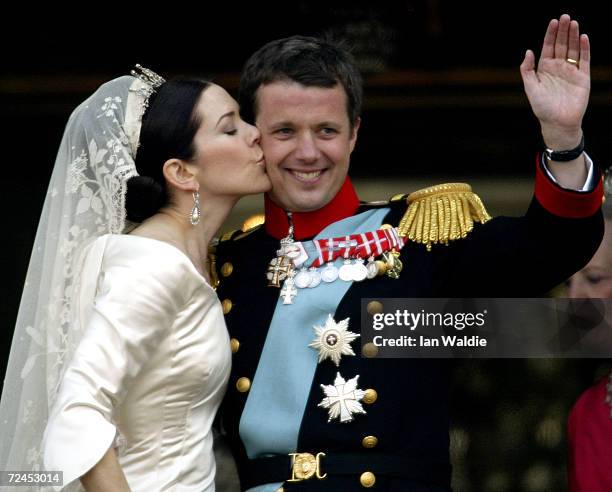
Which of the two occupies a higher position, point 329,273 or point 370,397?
point 329,273

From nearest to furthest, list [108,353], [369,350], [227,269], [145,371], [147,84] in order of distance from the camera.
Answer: [108,353]
[145,371]
[369,350]
[147,84]
[227,269]

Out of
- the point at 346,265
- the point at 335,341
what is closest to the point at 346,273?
the point at 346,265

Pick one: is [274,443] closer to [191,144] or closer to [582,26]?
[191,144]

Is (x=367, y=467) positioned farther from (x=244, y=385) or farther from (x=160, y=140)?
(x=160, y=140)

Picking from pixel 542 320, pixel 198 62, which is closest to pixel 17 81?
pixel 198 62

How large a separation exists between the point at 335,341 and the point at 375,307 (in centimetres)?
10

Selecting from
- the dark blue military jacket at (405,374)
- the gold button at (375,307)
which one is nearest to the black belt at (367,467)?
the dark blue military jacket at (405,374)

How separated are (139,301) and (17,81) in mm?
1818

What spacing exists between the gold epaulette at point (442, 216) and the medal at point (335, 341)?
225mm

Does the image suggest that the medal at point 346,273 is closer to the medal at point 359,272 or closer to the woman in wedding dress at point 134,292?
the medal at point 359,272

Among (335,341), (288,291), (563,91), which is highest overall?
(563,91)

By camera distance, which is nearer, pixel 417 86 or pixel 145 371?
pixel 145 371

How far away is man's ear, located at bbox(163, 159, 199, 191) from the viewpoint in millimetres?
2781

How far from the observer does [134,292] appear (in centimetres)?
253
